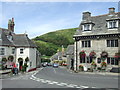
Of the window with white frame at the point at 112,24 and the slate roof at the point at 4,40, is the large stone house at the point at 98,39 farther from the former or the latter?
the slate roof at the point at 4,40

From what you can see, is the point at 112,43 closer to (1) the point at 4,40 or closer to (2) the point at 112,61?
(2) the point at 112,61

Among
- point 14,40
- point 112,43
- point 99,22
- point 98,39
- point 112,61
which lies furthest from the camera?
point 14,40

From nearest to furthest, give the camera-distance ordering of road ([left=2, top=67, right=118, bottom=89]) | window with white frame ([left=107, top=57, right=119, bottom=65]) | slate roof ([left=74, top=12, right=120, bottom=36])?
1. road ([left=2, top=67, right=118, bottom=89])
2. window with white frame ([left=107, top=57, right=119, bottom=65])
3. slate roof ([left=74, top=12, right=120, bottom=36])

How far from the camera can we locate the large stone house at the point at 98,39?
95.2 feet

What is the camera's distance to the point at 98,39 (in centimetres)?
3059

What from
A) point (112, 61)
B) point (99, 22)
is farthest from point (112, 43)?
point (99, 22)

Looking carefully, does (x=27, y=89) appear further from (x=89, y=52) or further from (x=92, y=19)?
(x=92, y=19)

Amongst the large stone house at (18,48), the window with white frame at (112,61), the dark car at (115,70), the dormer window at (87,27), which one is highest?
the dormer window at (87,27)

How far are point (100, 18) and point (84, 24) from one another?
3.41 meters

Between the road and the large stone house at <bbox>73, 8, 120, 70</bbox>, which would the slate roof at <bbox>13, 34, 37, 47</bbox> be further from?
the road

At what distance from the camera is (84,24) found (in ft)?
108

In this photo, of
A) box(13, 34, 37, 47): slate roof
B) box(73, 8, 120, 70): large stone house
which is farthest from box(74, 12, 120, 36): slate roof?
box(13, 34, 37, 47): slate roof

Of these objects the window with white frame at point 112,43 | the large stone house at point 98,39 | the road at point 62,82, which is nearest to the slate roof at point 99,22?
the large stone house at point 98,39

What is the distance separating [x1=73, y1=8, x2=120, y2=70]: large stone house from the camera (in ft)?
95.2
